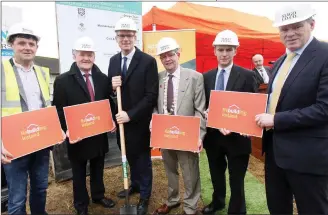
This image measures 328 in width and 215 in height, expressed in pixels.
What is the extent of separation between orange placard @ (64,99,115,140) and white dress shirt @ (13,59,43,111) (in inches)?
11.7

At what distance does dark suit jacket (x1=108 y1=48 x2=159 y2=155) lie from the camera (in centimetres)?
318

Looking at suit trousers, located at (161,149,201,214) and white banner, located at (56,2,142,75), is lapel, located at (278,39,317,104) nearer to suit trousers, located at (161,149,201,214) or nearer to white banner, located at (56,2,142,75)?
suit trousers, located at (161,149,201,214)

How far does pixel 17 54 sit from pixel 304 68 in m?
2.64

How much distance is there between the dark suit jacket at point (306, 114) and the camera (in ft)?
6.48

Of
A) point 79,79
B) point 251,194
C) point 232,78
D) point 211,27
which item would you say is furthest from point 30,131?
point 211,27

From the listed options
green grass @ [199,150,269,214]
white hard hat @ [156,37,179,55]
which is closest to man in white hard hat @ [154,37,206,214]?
white hard hat @ [156,37,179,55]

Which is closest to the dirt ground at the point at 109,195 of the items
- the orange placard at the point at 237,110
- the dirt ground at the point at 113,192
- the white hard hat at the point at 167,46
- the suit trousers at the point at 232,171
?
the dirt ground at the point at 113,192

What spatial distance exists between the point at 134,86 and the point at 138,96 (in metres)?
0.13

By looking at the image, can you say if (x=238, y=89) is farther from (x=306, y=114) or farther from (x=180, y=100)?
(x=306, y=114)

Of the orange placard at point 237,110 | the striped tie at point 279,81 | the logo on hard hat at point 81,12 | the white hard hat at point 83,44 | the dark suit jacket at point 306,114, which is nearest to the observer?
the dark suit jacket at point 306,114

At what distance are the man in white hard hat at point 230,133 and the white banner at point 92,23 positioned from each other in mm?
2466

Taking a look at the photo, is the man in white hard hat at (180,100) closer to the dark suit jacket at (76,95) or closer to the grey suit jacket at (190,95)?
the grey suit jacket at (190,95)

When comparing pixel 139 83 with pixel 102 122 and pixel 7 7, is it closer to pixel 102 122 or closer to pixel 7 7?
pixel 102 122

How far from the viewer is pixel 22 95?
2.62m
